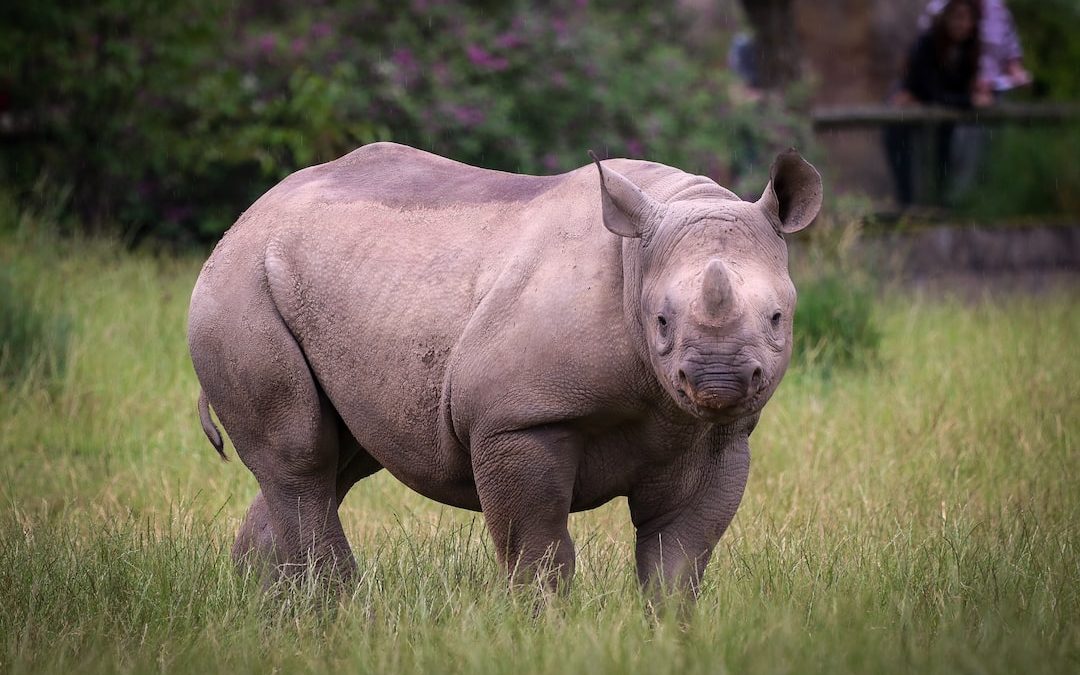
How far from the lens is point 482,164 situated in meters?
10.7

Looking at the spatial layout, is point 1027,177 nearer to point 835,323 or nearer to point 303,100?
point 835,323

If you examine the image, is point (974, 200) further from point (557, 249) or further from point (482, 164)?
point (557, 249)

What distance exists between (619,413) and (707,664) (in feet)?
2.33

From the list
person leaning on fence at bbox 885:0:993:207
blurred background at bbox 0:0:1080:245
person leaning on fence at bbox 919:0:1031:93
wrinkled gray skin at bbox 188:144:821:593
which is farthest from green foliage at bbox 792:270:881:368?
person leaning on fence at bbox 919:0:1031:93

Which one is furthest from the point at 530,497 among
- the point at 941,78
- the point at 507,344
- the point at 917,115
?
the point at 941,78

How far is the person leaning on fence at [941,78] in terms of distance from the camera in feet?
39.2

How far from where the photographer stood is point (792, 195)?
371cm

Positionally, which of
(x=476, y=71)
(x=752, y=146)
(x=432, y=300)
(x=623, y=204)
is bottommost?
(x=752, y=146)

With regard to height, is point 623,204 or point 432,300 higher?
point 623,204

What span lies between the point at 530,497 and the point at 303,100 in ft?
21.5

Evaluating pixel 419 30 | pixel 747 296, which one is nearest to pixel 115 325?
pixel 419 30

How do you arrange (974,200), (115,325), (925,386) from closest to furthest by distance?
1. (925,386)
2. (115,325)
3. (974,200)

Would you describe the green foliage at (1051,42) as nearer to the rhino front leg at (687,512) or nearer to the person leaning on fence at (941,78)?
the person leaning on fence at (941,78)

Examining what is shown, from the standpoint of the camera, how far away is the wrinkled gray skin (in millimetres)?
3584
